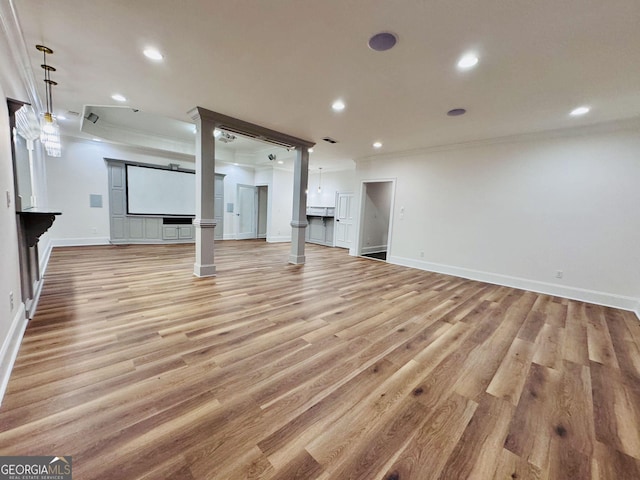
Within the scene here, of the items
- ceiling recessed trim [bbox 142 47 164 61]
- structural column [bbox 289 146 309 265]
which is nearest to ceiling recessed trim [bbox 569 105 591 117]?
structural column [bbox 289 146 309 265]

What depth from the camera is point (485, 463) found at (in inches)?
52.0

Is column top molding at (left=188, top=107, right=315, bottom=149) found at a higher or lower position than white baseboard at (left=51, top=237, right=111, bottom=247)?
higher

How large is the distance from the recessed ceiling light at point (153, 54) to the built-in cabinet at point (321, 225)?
6.71 meters

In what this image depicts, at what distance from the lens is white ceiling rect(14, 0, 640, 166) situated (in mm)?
1955

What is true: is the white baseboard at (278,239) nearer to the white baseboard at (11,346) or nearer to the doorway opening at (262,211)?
the doorway opening at (262,211)

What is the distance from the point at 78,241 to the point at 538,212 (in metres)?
10.5

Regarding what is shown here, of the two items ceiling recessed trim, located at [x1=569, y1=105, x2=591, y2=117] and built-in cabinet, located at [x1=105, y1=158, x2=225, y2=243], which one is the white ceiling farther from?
built-in cabinet, located at [x1=105, y1=158, x2=225, y2=243]

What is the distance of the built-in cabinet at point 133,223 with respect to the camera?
23.1 ft

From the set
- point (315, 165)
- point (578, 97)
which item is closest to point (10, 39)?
point (578, 97)

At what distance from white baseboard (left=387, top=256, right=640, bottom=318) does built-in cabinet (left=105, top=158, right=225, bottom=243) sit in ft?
23.5

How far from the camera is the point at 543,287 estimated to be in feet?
14.7

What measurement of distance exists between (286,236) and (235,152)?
138 inches

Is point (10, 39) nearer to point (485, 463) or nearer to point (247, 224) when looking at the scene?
point (485, 463)

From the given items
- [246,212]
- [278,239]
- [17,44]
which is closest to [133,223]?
[246,212]
